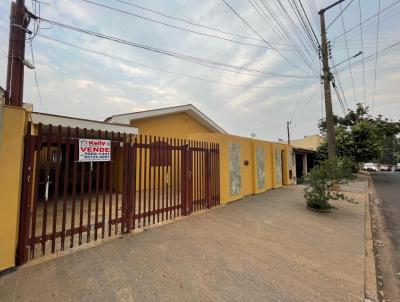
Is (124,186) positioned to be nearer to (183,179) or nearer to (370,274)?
(183,179)

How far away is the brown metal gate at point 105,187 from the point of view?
3238mm

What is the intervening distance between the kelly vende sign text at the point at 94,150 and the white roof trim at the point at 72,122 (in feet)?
9.08

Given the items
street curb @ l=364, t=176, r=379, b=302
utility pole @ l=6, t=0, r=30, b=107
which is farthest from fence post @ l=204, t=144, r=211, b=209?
utility pole @ l=6, t=0, r=30, b=107

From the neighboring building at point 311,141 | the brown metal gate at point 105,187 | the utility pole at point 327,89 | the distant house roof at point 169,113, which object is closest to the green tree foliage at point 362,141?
the utility pole at point 327,89

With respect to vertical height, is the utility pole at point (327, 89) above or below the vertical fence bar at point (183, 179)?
above

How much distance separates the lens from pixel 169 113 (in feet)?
37.1

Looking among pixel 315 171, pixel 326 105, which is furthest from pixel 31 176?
pixel 326 105

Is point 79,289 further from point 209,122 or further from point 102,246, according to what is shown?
point 209,122

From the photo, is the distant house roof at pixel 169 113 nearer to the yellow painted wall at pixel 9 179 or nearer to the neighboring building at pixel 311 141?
the yellow painted wall at pixel 9 179

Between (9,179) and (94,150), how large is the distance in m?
1.32

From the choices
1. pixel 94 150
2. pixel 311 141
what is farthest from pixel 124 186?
pixel 311 141

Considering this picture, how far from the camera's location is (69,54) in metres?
7.49

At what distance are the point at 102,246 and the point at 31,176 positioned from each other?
169cm

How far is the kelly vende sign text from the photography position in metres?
3.81
